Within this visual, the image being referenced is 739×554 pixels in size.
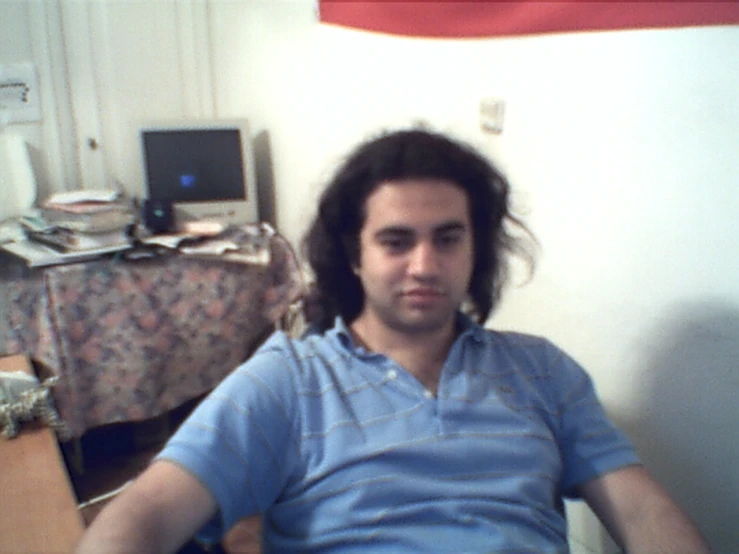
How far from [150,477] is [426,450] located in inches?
14.3

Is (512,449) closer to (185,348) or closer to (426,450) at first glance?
(426,450)

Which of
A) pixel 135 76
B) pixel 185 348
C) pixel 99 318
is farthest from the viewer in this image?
pixel 135 76

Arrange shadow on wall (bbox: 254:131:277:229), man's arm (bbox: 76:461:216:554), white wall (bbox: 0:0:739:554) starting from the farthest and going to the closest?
shadow on wall (bbox: 254:131:277:229), white wall (bbox: 0:0:739:554), man's arm (bbox: 76:461:216:554)

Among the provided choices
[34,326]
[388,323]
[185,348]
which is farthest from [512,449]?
[34,326]

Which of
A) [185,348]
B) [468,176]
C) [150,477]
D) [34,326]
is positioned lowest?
[185,348]

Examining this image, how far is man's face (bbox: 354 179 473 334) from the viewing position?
977mm

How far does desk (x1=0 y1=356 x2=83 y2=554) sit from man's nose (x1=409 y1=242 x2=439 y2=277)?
556mm

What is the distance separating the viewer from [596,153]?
111 centimetres

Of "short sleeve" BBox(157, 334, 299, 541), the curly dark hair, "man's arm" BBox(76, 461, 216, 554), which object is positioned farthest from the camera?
the curly dark hair

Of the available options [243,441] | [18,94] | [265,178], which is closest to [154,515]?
[243,441]

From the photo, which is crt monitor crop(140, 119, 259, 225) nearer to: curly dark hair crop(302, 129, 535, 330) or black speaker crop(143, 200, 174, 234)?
black speaker crop(143, 200, 174, 234)

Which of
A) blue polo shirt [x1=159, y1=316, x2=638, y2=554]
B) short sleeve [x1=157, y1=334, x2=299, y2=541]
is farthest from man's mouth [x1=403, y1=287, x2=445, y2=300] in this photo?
short sleeve [x1=157, y1=334, x2=299, y2=541]

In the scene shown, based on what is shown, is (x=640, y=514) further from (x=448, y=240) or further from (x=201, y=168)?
(x=201, y=168)

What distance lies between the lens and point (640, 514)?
89cm
